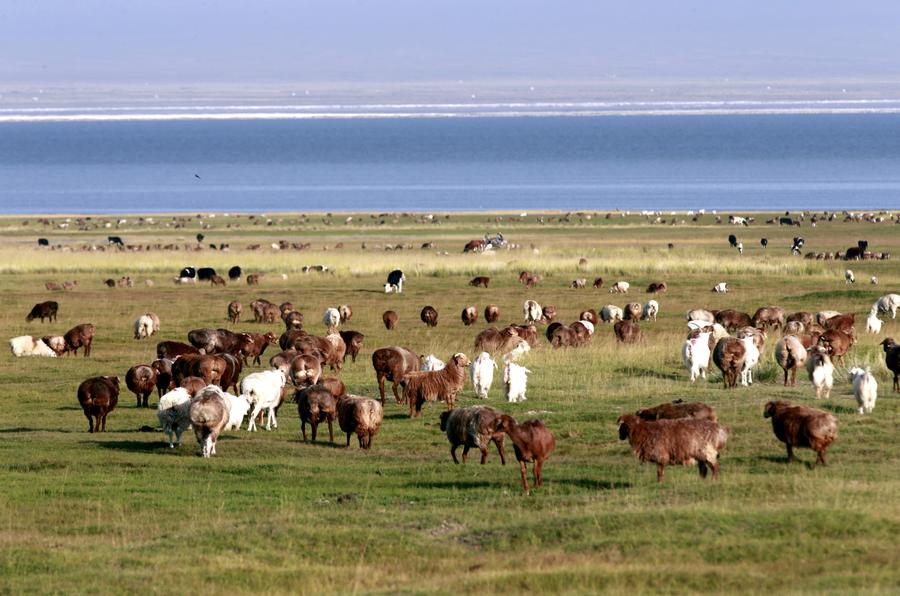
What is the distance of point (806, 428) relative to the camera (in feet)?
61.5

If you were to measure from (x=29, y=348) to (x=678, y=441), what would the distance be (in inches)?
897

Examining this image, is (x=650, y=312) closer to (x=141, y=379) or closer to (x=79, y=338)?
(x=79, y=338)

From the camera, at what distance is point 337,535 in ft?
51.4

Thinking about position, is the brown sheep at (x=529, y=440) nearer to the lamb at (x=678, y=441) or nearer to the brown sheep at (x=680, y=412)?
the lamb at (x=678, y=441)

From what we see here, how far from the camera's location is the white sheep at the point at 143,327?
129ft

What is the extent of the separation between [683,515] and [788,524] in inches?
45.9

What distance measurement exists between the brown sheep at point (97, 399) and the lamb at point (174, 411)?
2147 mm

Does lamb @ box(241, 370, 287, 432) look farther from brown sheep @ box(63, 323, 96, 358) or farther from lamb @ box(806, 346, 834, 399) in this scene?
brown sheep @ box(63, 323, 96, 358)

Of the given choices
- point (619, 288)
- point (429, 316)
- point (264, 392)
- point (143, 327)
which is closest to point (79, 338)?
point (143, 327)

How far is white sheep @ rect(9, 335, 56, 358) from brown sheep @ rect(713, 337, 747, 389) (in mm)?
17455

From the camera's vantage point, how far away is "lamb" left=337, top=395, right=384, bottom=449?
69.8 ft

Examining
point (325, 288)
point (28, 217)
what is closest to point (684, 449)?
point (325, 288)

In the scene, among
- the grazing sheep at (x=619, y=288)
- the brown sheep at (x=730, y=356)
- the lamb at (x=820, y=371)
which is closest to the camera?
the lamb at (x=820, y=371)

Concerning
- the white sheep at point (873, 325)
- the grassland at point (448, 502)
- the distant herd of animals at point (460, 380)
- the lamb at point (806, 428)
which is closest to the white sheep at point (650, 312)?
the distant herd of animals at point (460, 380)
